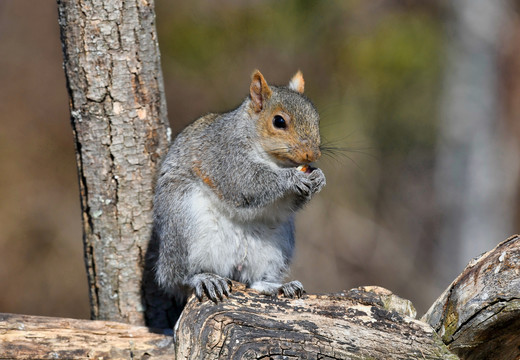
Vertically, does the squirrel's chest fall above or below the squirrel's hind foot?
above

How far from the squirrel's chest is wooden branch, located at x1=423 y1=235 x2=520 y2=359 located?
83cm

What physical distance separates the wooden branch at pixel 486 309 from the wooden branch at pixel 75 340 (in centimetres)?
123

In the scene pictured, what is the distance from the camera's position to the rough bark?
10.2 ft

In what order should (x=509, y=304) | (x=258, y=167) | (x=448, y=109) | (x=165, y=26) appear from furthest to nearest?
(x=165, y=26), (x=448, y=109), (x=258, y=167), (x=509, y=304)

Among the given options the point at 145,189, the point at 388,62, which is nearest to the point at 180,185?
the point at 145,189

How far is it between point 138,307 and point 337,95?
546cm

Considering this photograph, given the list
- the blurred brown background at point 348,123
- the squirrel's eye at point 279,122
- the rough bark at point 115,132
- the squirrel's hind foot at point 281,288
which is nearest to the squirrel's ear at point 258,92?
the squirrel's eye at point 279,122

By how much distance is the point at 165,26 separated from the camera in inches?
326

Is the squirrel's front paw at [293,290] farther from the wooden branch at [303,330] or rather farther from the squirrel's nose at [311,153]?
the squirrel's nose at [311,153]

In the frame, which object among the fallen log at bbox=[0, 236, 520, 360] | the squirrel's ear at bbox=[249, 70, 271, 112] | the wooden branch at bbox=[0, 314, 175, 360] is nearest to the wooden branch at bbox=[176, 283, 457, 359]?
the fallen log at bbox=[0, 236, 520, 360]

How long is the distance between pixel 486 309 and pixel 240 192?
1157mm

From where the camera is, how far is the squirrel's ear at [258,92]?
3131 mm

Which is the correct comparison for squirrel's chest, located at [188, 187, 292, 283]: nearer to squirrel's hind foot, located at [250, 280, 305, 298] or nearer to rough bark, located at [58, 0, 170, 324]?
squirrel's hind foot, located at [250, 280, 305, 298]

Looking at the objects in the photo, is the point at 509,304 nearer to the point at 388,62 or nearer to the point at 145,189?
the point at 145,189
